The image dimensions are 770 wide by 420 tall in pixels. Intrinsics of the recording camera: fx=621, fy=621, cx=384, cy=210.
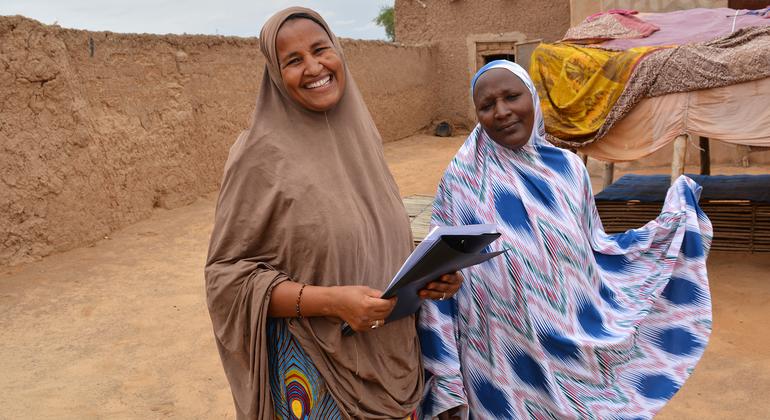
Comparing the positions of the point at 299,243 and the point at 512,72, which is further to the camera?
the point at 512,72

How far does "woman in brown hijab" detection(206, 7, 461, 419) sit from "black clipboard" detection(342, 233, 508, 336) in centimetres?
5

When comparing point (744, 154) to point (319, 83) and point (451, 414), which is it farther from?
point (319, 83)

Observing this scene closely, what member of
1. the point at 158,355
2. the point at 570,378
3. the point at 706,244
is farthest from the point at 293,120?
the point at 158,355

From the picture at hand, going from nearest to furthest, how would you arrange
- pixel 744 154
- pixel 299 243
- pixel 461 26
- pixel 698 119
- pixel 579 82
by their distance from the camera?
pixel 299 243, pixel 698 119, pixel 579 82, pixel 744 154, pixel 461 26

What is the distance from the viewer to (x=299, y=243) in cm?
153

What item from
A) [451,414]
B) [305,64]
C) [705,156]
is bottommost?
[705,156]

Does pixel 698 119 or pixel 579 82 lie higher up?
pixel 579 82

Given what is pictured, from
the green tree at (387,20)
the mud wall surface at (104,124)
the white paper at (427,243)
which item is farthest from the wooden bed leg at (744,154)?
the green tree at (387,20)

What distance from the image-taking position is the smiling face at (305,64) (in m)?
1.57

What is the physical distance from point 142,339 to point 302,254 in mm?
3252

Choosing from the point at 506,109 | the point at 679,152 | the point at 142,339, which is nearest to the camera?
the point at 506,109

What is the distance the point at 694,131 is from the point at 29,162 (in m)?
5.52

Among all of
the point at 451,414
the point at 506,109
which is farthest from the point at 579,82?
the point at 451,414

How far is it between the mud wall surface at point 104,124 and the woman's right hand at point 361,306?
4889 millimetres
